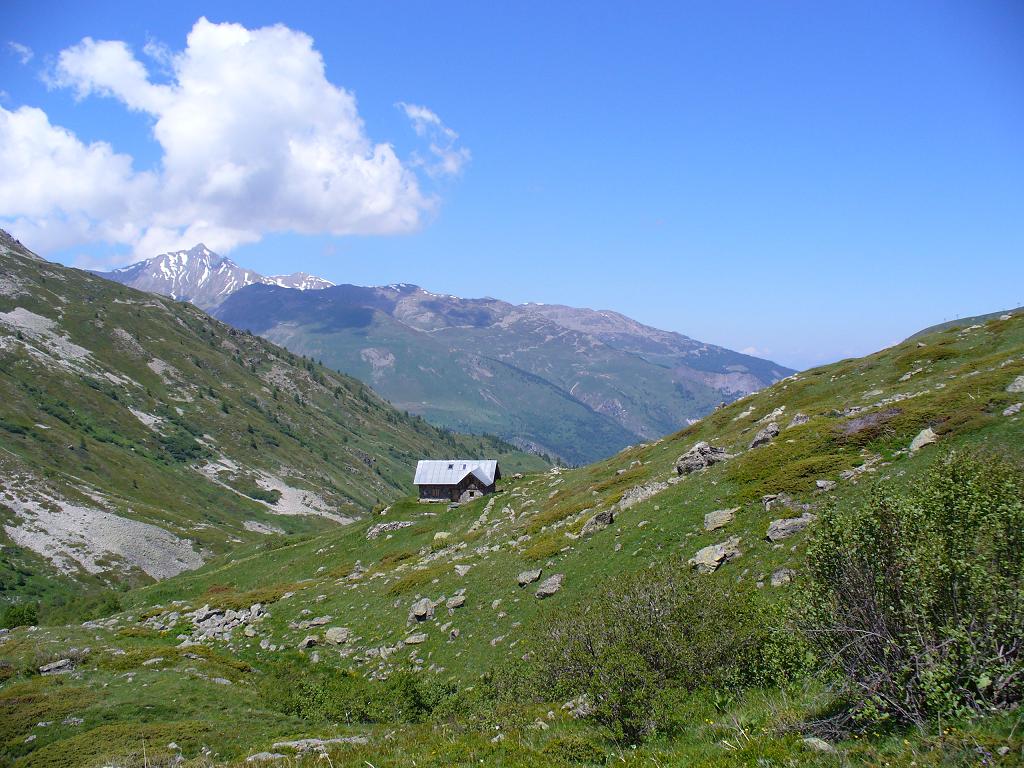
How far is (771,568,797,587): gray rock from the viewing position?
974 inches

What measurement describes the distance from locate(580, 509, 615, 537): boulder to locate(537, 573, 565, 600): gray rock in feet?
21.5

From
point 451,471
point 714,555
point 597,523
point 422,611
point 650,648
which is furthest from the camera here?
point 451,471

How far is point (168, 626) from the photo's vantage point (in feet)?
171

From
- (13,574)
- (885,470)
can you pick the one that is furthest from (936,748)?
(13,574)

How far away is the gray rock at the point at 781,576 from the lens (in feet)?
81.1

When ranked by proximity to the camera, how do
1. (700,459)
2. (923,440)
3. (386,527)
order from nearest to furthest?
(923,440)
(700,459)
(386,527)

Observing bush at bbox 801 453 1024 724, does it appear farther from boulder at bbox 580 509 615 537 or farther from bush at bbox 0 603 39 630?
bush at bbox 0 603 39 630

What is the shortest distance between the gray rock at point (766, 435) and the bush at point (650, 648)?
26.1m

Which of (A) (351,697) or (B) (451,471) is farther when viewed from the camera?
(B) (451,471)

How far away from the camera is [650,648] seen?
63.4ft

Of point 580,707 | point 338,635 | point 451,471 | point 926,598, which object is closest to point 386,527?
point 451,471

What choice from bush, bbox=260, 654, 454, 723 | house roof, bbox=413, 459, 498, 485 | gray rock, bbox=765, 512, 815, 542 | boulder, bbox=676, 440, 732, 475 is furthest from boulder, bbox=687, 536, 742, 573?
house roof, bbox=413, 459, 498, 485

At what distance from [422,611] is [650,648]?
958 inches

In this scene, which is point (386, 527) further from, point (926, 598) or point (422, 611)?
point (926, 598)
